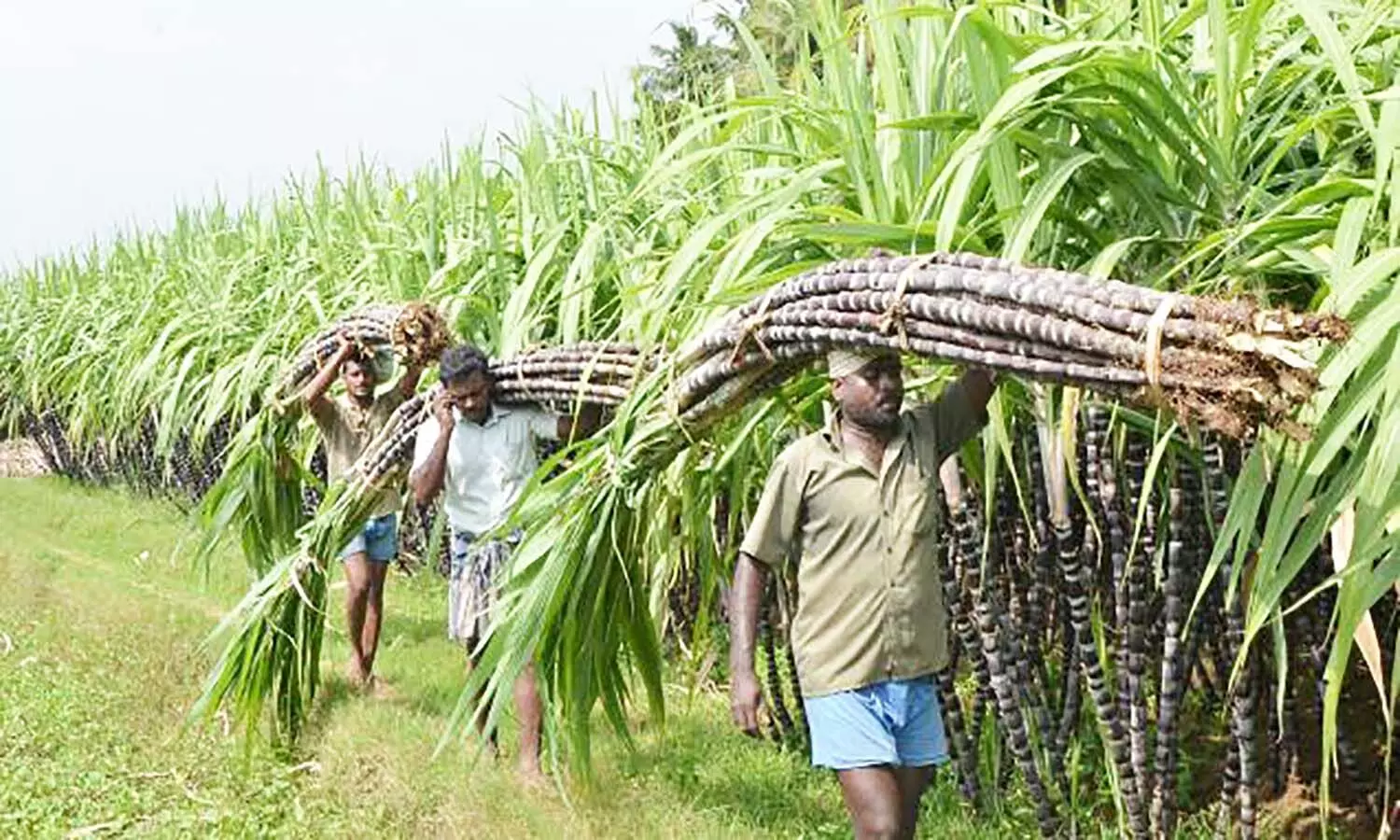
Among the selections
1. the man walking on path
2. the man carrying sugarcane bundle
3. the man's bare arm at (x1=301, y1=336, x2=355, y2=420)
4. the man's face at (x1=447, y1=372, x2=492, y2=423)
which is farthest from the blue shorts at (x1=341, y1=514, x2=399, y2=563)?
the man's face at (x1=447, y1=372, x2=492, y2=423)

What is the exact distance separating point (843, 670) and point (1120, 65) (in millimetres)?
1274

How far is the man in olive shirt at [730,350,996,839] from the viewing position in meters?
3.28

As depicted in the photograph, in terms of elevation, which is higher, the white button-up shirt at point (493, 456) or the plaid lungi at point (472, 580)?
the white button-up shirt at point (493, 456)

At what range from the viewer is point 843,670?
3287mm

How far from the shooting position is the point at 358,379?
19.6ft

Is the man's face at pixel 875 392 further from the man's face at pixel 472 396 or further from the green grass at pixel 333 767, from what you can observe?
the man's face at pixel 472 396

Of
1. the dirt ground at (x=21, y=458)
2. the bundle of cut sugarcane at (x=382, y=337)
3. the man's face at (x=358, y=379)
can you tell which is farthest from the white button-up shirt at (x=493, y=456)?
the dirt ground at (x=21, y=458)

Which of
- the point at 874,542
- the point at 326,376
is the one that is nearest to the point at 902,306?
the point at 874,542

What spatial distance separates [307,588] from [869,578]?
2424 mm

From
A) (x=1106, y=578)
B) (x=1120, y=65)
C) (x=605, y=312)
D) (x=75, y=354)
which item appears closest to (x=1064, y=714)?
(x=1106, y=578)

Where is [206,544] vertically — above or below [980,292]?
below

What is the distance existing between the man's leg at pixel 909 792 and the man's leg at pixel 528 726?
5.14ft

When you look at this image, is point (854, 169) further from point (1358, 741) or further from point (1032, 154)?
point (1358, 741)

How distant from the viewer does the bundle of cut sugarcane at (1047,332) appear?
6.70ft
